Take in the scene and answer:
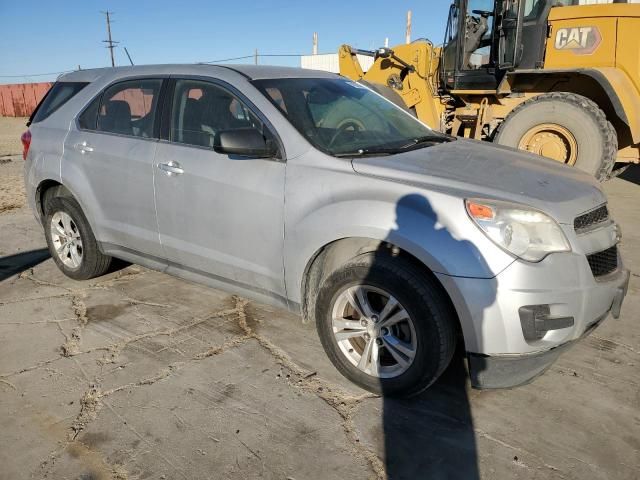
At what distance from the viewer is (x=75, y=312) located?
397 cm

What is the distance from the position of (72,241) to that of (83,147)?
0.89 meters

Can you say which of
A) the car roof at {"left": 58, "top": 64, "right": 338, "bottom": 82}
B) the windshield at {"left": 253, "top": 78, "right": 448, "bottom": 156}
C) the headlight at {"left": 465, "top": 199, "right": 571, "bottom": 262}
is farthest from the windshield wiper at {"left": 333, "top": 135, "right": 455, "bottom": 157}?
the car roof at {"left": 58, "top": 64, "right": 338, "bottom": 82}

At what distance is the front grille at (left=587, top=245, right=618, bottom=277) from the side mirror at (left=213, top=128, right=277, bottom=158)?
72.1 inches

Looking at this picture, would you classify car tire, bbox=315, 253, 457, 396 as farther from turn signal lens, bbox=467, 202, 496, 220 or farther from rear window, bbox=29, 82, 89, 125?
rear window, bbox=29, 82, 89, 125

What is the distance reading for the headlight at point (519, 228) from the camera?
2.36m

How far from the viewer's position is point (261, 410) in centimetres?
274

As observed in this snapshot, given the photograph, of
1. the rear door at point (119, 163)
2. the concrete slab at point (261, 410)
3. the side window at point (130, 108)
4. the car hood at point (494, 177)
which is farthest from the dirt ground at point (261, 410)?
the side window at point (130, 108)

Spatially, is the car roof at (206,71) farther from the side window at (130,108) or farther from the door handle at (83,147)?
the door handle at (83,147)

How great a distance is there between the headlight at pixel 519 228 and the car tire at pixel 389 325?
38cm

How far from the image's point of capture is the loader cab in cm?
715

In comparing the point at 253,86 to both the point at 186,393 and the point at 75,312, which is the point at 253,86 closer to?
the point at 186,393

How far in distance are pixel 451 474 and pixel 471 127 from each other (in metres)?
7.10

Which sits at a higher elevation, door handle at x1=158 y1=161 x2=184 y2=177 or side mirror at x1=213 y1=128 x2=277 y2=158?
side mirror at x1=213 y1=128 x2=277 y2=158

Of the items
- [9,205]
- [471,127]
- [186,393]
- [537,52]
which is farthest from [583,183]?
[9,205]
